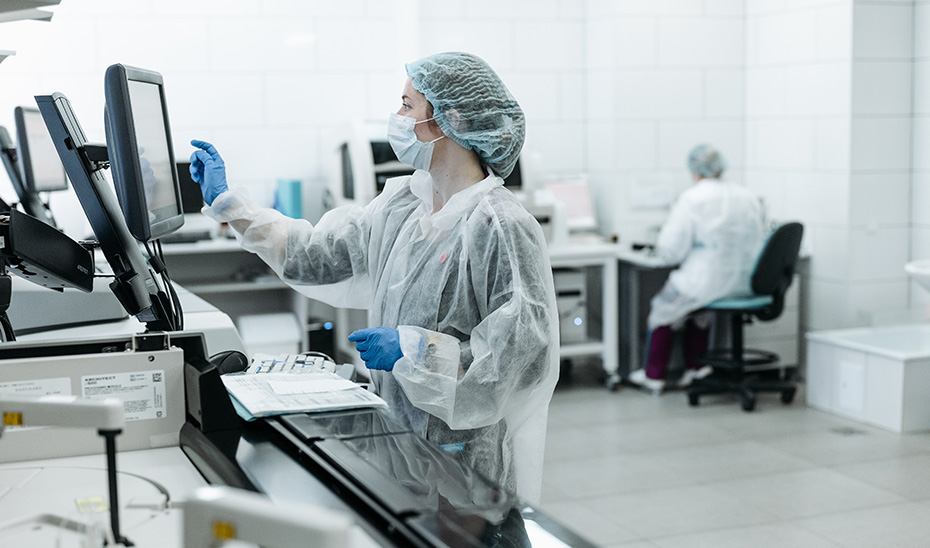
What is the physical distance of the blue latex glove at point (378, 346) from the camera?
1.68m

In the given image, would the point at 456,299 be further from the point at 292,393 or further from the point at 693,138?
the point at 693,138

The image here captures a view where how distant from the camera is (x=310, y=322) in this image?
4.65 m

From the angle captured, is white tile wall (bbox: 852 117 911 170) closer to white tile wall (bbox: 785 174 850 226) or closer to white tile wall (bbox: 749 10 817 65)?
white tile wall (bbox: 785 174 850 226)

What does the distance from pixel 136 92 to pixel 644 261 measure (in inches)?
134

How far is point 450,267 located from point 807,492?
2132 millimetres

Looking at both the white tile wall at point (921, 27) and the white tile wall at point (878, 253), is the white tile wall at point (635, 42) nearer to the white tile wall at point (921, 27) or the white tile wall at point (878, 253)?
the white tile wall at point (921, 27)

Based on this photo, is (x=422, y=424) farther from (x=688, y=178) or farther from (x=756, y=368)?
(x=688, y=178)

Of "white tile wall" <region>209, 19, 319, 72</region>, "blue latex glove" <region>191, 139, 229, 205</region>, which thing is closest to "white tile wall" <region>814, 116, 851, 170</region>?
"white tile wall" <region>209, 19, 319, 72</region>

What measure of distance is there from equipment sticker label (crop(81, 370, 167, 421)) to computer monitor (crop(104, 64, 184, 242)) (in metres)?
0.25

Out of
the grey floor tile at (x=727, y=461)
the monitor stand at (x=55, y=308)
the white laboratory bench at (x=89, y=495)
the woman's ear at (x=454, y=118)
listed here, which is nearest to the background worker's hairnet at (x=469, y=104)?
the woman's ear at (x=454, y=118)

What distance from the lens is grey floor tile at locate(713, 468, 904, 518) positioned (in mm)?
3176

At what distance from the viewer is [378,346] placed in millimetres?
1681

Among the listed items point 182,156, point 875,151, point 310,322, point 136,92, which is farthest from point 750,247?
point 136,92

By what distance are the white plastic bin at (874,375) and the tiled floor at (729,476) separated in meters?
0.08
